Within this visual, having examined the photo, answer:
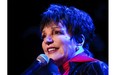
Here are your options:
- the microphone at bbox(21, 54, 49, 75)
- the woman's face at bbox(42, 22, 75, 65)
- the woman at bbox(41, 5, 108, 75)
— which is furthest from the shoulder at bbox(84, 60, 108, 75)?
the microphone at bbox(21, 54, 49, 75)

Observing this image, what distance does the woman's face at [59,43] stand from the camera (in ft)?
7.29

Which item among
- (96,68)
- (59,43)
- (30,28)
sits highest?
(30,28)

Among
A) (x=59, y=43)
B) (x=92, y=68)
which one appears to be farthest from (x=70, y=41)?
(x=92, y=68)

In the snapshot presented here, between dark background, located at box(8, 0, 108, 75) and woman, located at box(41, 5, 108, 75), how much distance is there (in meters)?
0.05

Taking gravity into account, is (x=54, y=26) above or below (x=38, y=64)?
above

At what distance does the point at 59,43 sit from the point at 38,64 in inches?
9.0

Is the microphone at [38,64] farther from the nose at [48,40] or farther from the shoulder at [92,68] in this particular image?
the shoulder at [92,68]

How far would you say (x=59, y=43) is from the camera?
222cm

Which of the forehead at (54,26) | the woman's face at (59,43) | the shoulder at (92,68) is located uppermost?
the forehead at (54,26)

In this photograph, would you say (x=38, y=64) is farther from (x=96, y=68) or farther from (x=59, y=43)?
(x=96, y=68)

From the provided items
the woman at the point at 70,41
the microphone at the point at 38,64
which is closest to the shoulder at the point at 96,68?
the woman at the point at 70,41
